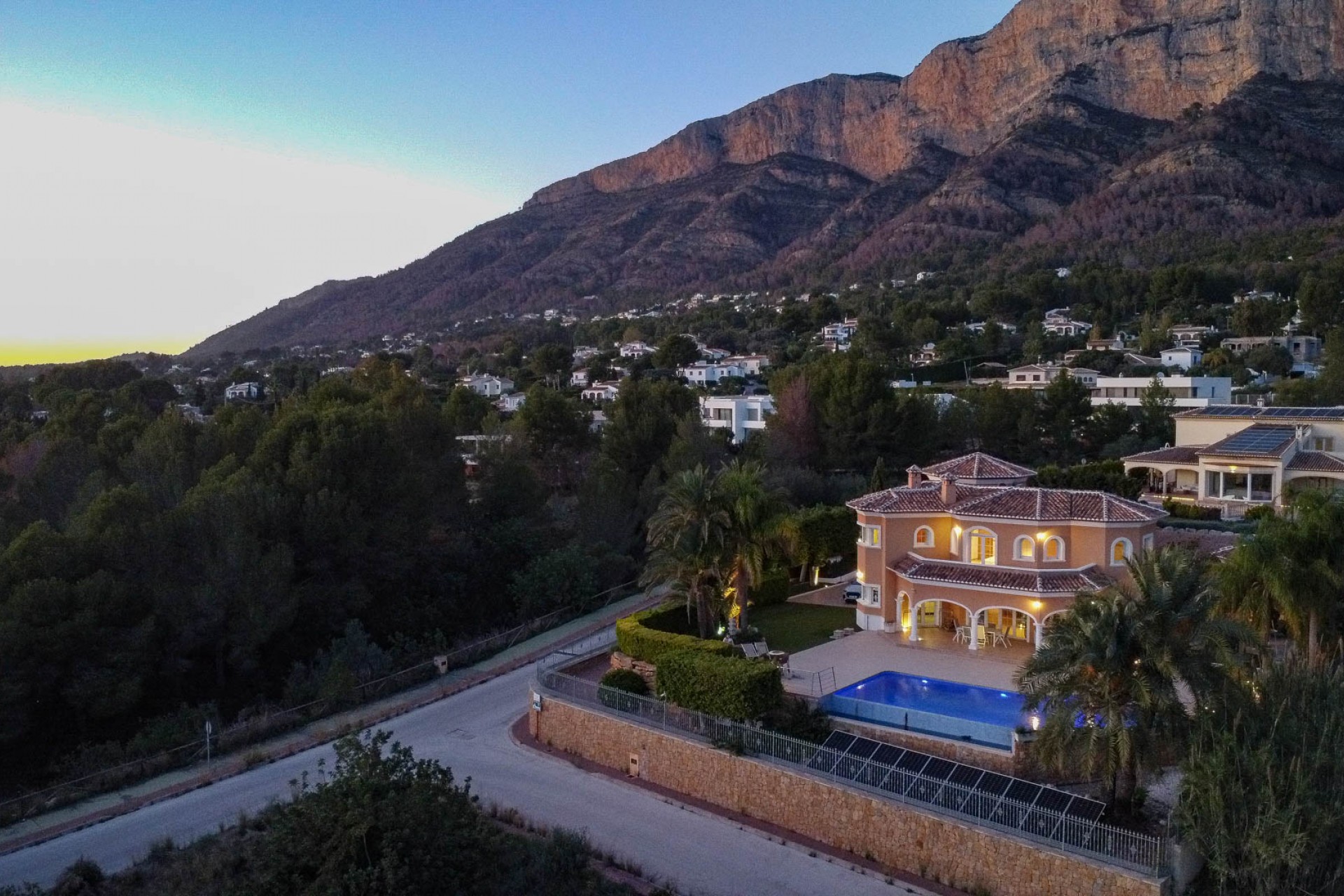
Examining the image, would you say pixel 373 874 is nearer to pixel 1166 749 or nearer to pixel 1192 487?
pixel 1166 749

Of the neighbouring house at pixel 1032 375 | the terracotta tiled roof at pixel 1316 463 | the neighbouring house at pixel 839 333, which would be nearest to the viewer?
the terracotta tiled roof at pixel 1316 463

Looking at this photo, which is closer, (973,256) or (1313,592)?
(1313,592)

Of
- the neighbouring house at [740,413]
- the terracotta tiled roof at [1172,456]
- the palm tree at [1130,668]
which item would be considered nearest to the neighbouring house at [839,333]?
the neighbouring house at [740,413]

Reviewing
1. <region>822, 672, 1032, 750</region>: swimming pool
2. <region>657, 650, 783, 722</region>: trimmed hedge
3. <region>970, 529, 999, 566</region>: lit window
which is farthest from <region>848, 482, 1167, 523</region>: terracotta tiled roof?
<region>657, 650, 783, 722</region>: trimmed hedge

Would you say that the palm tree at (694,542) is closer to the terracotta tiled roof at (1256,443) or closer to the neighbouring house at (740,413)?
the terracotta tiled roof at (1256,443)

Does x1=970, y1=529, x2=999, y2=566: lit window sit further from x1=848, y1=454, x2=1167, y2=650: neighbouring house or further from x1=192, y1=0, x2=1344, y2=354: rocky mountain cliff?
x1=192, y1=0, x2=1344, y2=354: rocky mountain cliff

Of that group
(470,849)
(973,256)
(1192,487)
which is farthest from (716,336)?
(470,849)

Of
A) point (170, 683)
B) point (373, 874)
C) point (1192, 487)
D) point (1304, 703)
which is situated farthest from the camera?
point (1192, 487)
